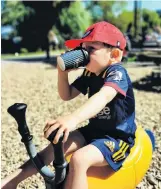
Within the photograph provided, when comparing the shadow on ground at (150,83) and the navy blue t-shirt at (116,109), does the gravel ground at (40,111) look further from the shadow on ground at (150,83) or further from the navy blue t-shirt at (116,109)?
the navy blue t-shirt at (116,109)

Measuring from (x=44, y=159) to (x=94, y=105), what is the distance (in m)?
0.59

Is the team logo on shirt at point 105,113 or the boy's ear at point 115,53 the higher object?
the boy's ear at point 115,53

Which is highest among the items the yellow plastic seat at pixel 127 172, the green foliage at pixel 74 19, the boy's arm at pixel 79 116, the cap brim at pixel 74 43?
the cap brim at pixel 74 43

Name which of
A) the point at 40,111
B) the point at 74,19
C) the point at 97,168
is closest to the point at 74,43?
the point at 97,168

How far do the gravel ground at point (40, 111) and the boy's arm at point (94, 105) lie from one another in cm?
130

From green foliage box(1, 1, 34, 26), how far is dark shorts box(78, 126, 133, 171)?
25370 mm

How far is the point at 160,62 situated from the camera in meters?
8.41

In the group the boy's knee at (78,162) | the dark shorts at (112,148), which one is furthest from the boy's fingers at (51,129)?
the dark shorts at (112,148)

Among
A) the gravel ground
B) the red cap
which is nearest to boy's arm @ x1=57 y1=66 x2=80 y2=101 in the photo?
the red cap

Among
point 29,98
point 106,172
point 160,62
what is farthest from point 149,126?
point 160,62

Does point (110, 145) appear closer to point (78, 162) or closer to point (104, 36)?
point (78, 162)

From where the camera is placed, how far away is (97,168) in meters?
2.31

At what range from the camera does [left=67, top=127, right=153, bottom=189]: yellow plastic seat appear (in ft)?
7.46

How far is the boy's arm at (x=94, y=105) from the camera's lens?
1946 millimetres
